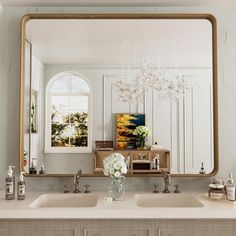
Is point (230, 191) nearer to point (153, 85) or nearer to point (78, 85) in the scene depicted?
point (153, 85)

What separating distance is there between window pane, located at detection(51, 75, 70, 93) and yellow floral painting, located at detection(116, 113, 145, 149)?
0.49 meters

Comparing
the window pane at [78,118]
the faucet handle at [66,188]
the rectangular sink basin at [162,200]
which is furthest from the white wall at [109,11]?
the window pane at [78,118]

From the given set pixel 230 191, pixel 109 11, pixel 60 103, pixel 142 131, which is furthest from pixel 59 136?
pixel 230 191

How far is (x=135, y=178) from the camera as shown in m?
2.62

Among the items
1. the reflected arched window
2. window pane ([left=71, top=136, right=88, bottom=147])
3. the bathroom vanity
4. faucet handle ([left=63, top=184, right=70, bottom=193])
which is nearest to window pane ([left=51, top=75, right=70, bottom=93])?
the reflected arched window

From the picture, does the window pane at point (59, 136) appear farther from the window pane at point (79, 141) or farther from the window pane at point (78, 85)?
the window pane at point (78, 85)

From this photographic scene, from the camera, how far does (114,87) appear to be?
8.46ft

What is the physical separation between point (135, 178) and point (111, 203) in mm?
488

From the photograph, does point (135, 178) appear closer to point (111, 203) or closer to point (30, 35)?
point (111, 203)

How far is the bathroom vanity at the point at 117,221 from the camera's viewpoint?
1.98 m

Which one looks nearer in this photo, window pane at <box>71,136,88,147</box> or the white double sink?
the white double sink

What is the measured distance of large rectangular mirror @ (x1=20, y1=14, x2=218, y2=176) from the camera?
2.55m

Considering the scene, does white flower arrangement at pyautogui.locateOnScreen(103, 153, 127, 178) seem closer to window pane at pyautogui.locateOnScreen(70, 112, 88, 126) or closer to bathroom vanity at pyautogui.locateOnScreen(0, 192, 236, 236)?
bathroom vanity at pyautogui.locateOnScreen(0, 192, 236, 236)

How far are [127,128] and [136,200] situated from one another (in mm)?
554
